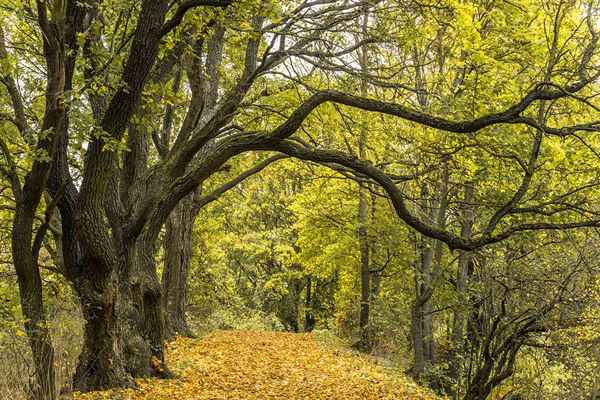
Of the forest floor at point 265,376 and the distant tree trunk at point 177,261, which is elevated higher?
the distant tree trunk at point 177,261


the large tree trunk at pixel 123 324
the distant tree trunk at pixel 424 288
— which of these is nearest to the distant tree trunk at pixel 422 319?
the distant tree trunk at pixel 424 288

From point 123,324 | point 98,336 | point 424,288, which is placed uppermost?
point 424,288

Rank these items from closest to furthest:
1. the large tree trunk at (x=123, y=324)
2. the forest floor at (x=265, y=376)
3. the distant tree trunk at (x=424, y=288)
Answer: the large tree trunk at (x=123, y=324)
the forest floor at (x=265, y=376)
the distant tree trunk at (x=424, y=288)

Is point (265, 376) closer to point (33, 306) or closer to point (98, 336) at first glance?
point (98, 336)

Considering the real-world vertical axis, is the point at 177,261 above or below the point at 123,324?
above

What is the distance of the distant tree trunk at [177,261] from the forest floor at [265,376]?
728 mm

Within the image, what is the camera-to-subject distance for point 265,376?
11180 millimetres

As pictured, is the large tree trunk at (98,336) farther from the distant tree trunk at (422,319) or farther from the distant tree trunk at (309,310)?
the distant tree trunk at (309,310)

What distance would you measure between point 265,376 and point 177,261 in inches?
177

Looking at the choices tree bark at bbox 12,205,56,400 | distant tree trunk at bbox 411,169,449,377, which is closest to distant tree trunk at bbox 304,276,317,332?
distant tree trunk at bbox 411,169,449,377

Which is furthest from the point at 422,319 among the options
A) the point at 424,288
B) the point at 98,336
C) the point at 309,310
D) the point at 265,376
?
the point at 309,310

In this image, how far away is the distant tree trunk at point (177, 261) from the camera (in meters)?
13.9

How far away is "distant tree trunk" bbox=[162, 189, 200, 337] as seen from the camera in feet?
Answer: 45.6

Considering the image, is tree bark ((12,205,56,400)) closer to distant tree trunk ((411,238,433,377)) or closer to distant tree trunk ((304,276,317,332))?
distant tree trunk ((411,238,433,377))
